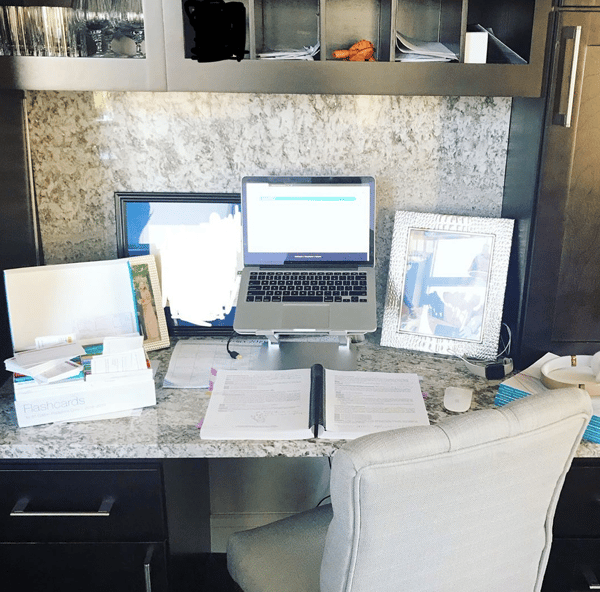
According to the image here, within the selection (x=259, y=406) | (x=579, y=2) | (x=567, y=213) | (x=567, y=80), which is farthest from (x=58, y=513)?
(x=579, y=2)

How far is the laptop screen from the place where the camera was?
5.61ft

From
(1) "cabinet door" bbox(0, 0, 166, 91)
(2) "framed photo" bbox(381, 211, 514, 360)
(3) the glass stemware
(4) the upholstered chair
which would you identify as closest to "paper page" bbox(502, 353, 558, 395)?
(2) "framed photo" bbox(381, 211, 514, 360)

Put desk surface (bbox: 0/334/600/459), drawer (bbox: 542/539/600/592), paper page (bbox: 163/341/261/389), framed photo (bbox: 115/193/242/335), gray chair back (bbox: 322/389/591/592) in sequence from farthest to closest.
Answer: framed photo (bbox: 115/193/242/335)
paper page (bbox: 163/341/261/389)
drawer (bbox: 542/539/600/592)
desk surface (bbox: 0/334/600/459)
gray chair back (bbox: 322/389/591/592)

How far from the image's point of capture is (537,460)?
3.16ft

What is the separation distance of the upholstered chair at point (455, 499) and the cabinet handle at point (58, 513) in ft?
1.68

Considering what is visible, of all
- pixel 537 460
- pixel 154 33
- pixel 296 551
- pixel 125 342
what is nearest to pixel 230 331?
pixel 125 342

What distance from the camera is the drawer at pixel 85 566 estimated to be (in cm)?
139

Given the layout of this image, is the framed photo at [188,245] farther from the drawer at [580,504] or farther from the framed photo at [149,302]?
the drawer at [580,504]

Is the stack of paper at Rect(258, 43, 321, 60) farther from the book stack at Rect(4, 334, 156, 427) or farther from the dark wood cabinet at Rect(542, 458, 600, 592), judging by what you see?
the dark wood cabinet at Rect(542, 458, 600, 592)

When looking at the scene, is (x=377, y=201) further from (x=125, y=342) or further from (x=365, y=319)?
(x=125, y=342)

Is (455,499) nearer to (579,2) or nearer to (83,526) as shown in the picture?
(83,526)

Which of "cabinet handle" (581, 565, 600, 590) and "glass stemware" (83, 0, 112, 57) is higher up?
"glass stemware" (83, 0, 112, 57)

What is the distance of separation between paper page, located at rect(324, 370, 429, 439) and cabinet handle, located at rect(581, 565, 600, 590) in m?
0.49

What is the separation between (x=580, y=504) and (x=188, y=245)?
113 centimetres
